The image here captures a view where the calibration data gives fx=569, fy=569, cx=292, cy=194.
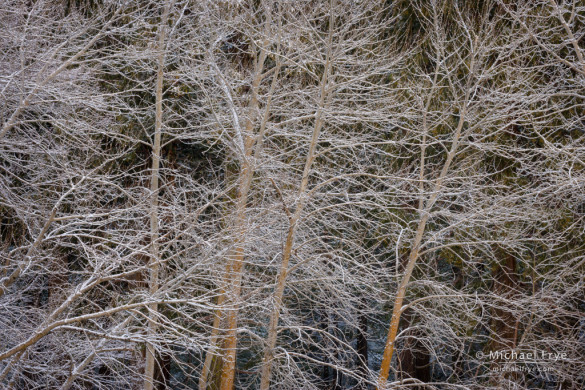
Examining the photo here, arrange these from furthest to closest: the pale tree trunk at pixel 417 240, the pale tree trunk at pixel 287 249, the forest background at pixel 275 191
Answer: the pale tree trunk at pixel 417 240, the pale tree trunk at pixel 287 249, the forest background at pixel 275 191

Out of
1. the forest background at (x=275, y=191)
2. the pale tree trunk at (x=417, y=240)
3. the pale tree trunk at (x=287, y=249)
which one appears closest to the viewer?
the forest background at (x=275, y=191)

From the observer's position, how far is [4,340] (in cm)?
822

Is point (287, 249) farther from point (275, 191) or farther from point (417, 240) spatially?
point (417, 240)

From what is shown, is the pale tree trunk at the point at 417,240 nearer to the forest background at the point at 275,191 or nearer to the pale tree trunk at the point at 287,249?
the forest background at the point at 275,191

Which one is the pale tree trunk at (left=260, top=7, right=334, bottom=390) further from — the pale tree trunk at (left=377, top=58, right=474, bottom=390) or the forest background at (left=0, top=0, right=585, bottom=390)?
the pale tree trunk at (left=377, top=58, right=474, bottom=390)

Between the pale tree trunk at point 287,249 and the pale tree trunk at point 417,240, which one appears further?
the pale tree trunk at point 417,240

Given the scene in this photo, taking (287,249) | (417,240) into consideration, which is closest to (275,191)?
(287,249)

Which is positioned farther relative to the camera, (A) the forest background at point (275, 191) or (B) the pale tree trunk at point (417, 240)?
(B) the pale tree trunk at point (417, 240)

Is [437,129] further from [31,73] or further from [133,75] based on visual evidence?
Result: [31,73]

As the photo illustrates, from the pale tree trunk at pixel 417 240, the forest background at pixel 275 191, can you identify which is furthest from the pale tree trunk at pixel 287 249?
the pale tree trunk at pixel 417 240

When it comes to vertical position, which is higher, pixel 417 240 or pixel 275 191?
pixel 275 191

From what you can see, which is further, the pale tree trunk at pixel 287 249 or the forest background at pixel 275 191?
the pale tree trunk at pixel 287 249

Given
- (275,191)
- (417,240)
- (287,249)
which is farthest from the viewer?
(275,191)

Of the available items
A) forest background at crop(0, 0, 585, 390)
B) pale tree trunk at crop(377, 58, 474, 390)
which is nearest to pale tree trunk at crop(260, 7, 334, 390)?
forest background at crop(0, 0, 585, 390)
